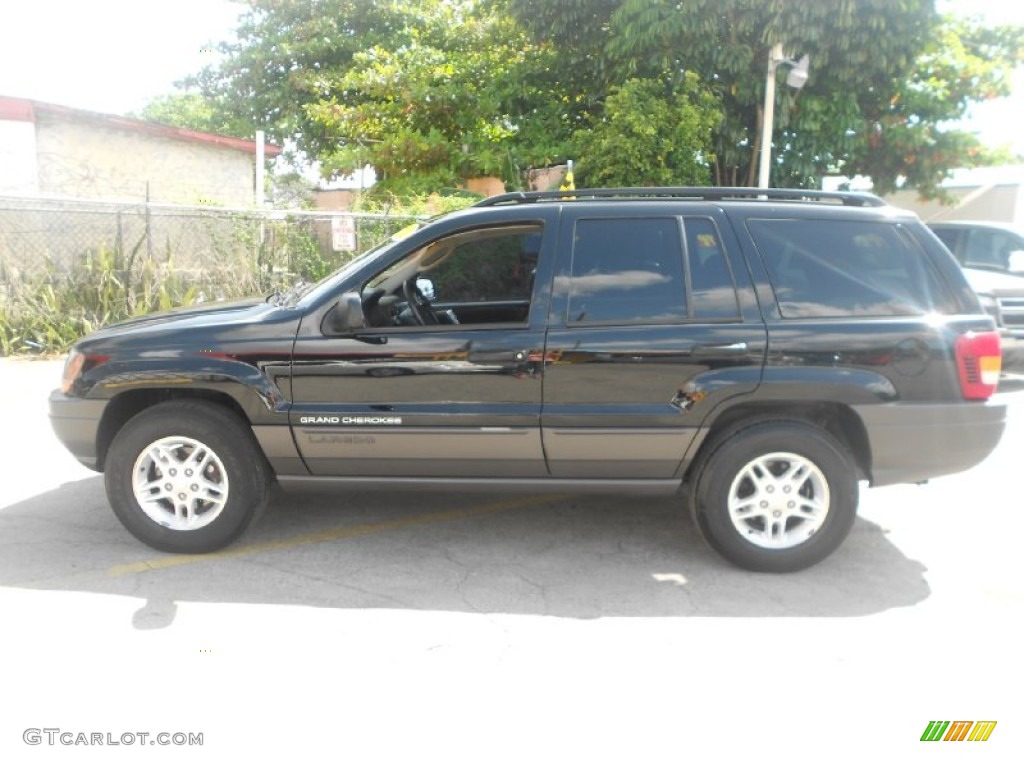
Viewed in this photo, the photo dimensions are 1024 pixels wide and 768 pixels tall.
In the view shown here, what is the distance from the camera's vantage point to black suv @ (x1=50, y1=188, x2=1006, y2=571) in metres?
3.83

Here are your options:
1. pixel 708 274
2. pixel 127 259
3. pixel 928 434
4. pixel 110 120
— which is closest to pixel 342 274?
pixel 708 274

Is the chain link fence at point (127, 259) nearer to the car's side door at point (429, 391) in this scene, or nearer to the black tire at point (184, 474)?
the black tire at point (184, 474)

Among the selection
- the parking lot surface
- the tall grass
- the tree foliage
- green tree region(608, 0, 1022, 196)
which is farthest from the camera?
the tree foliage

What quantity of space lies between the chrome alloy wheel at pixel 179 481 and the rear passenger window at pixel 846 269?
2.91 meters

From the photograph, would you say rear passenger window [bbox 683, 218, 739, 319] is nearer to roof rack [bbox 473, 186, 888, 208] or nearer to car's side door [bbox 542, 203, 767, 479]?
car's side door [bbox 542, 203, 767, 479]

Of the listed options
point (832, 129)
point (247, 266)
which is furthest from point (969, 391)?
point (832, 129)

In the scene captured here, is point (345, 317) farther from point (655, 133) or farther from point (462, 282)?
point (655, 133)

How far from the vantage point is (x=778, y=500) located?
3.93 meters

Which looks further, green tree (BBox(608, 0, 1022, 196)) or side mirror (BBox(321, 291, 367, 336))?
green tree (BBox(608, 0, 1022, 196))

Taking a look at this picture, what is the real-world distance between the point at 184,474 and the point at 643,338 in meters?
2.36

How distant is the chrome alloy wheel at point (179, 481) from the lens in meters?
4.06

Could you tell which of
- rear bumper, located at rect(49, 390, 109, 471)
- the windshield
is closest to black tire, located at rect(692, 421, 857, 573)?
the windshield

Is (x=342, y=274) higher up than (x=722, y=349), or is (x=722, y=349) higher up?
(x=342, y=274)

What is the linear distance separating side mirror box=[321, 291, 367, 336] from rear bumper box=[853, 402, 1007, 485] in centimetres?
238
